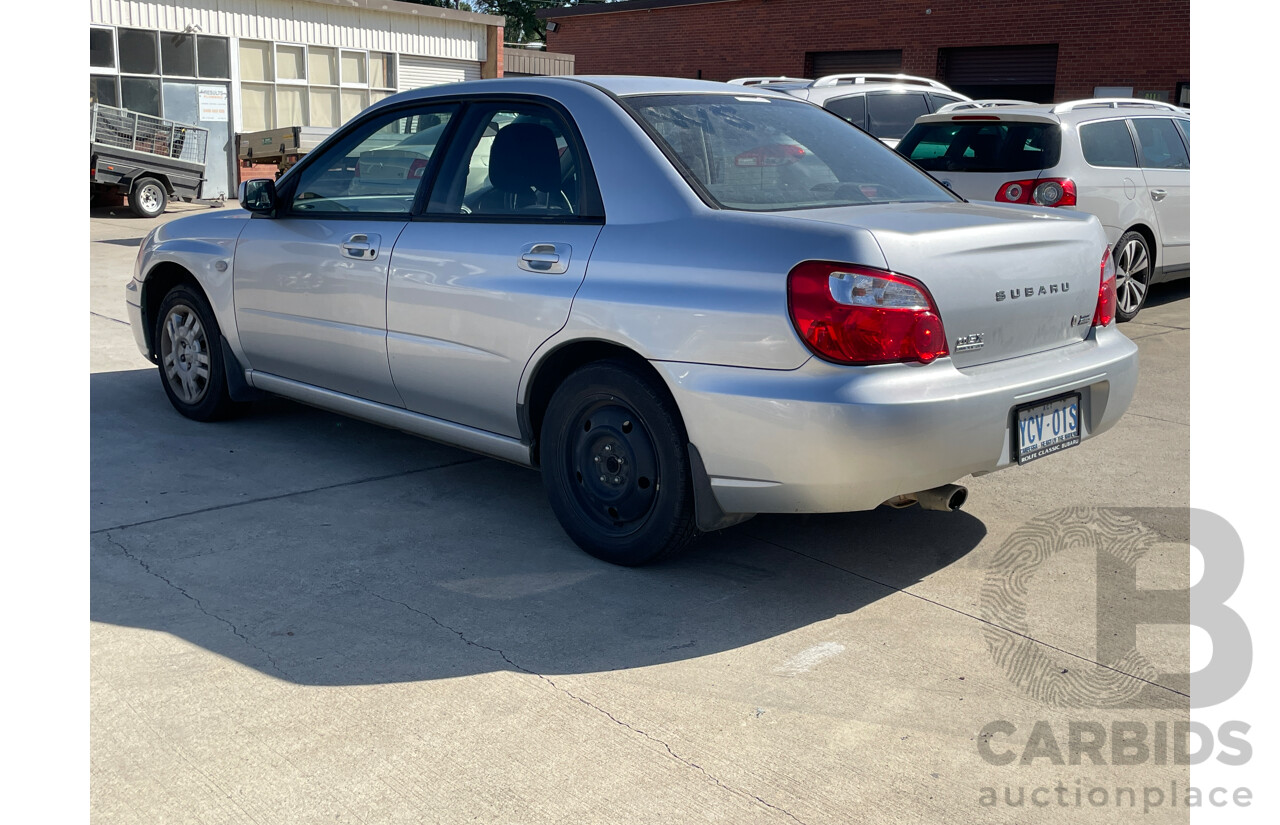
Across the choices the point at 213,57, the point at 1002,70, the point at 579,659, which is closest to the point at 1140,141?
the point at 579,659

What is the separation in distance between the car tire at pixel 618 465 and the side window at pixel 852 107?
8.95 metres

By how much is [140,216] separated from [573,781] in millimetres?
18076

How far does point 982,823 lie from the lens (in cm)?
269

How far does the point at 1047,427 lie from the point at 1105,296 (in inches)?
29.6

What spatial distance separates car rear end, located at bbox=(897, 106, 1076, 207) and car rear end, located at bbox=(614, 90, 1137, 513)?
4.66 meters

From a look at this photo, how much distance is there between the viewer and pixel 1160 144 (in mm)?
9820

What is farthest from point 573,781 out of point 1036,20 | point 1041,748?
point 1036,20

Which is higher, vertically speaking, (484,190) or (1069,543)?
(484,190)

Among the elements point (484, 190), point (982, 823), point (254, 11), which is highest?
point (254, 11)

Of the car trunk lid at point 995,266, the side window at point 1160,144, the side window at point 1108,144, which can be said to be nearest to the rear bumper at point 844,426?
the car trunk lid at point 995,266

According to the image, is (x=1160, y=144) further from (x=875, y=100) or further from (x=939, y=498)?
(x=939, y=498)

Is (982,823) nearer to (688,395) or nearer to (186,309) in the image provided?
(688,395)

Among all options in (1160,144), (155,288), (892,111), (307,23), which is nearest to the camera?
(155,288)

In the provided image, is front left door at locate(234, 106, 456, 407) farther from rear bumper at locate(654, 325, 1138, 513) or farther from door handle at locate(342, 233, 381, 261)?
rear bumper at locate(654, 325, 1138, 513)
